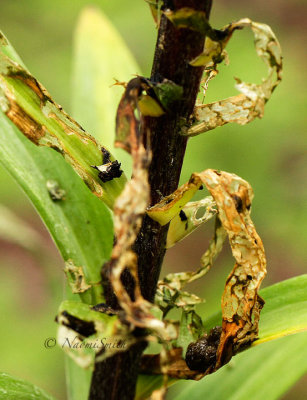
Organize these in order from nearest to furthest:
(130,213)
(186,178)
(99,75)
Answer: (130,213), (99,75), (186,178)

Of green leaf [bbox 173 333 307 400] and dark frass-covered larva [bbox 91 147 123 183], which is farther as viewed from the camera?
green leaf [bbox 173 333 307 400]

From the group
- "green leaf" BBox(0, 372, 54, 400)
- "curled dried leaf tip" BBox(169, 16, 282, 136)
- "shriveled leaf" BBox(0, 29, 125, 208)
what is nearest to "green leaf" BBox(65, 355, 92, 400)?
"green leaf" BBox(0, 372, 54, 400)

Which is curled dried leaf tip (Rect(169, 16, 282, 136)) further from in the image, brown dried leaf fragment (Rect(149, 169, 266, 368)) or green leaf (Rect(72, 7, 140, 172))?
green leaf (Rect(72, 7, 140, 172))

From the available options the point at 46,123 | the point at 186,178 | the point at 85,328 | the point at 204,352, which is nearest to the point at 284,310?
the point at 204,352

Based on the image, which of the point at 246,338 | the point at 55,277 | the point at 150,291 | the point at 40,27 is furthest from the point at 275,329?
the point at 40,27

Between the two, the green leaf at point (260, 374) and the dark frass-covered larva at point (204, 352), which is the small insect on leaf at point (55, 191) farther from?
the green leaf at point (260, 374)

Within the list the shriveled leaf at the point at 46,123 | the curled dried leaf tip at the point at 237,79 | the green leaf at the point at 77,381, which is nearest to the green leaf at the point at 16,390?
the green leaf at the point at 77,381

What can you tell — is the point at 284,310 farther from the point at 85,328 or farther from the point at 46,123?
the point at 46,123

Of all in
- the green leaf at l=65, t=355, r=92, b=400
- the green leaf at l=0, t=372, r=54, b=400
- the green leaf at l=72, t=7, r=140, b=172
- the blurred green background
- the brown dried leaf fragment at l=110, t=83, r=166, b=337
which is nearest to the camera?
the brown dried leaf fragment at l=110, t=83, r=166, b=337
